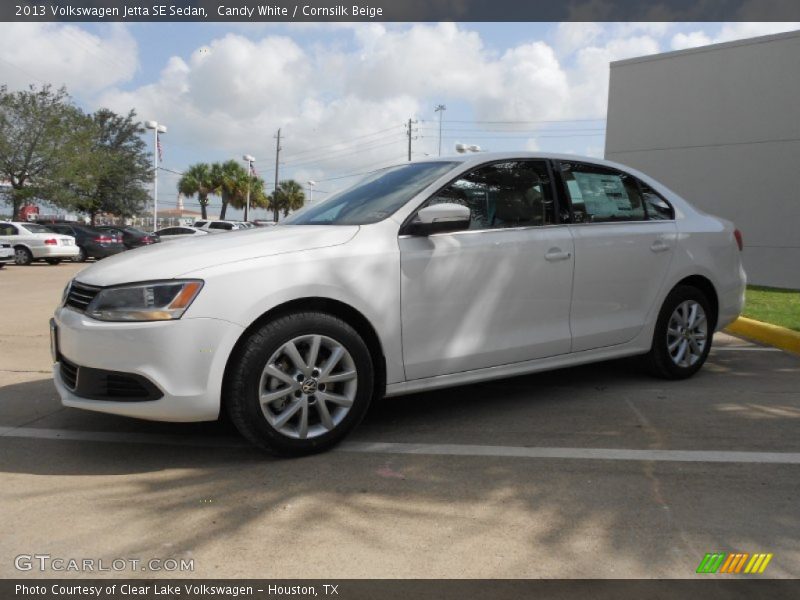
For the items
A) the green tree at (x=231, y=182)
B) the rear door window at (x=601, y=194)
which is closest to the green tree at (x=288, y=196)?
the green tree at (x=231, y=182)

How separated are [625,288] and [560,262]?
2.09 feet

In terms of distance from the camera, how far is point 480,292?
12.7ft

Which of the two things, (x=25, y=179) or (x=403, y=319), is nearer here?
(x=403, y=319)

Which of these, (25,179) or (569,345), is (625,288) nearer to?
(569,345)

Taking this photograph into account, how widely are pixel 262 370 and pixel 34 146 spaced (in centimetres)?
3103

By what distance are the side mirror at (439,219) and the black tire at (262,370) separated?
0.69 meters

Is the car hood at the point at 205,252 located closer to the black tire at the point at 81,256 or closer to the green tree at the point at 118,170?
the black tire at the point at 81,256

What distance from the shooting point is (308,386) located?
3.37 metres

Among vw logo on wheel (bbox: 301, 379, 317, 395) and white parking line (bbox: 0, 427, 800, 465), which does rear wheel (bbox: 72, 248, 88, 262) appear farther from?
vw logo on wheel (bbox: 301, 379, 317, 395)

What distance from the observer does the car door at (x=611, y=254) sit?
431 cm

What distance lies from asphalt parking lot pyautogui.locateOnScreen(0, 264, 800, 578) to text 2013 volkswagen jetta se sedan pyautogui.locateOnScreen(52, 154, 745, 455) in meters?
0.35

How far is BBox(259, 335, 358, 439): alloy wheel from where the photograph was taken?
3297 mm

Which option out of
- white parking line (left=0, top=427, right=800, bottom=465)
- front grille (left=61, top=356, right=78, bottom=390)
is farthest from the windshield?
front grille (left=61, top=356, right=78, bottom=390)

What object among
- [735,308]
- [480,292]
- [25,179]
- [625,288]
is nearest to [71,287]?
[480,292]
